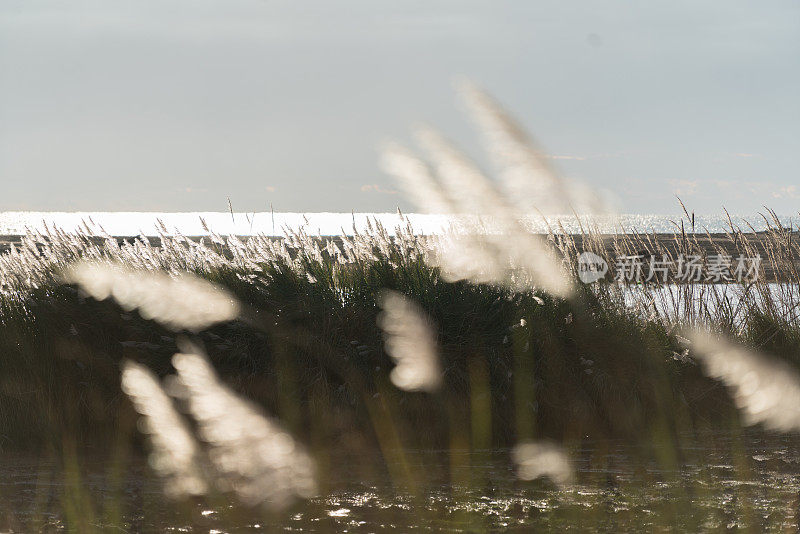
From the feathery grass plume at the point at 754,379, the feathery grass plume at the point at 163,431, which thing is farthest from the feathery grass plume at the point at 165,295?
the feathery grass plume at the point at 754,379

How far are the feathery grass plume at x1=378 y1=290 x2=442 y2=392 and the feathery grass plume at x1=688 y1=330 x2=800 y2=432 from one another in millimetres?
A: 1903

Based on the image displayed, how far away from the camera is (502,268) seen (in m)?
4.80

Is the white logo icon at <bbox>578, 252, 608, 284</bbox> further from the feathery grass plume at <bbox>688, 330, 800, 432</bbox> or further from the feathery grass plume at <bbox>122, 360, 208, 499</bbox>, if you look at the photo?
the feathery grass plume at <bbox>122, 360, 208, 499</bbox>

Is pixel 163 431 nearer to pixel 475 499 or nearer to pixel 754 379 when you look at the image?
pixel 475 499

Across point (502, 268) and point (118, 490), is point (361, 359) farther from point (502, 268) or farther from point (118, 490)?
point (118, 490)

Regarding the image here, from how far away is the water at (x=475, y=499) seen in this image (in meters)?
2.95

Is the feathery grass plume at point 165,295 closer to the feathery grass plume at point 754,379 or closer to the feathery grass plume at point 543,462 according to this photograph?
the feathery grass plume at point 543,462

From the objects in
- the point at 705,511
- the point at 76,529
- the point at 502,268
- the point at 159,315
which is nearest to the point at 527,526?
the point at 705,511

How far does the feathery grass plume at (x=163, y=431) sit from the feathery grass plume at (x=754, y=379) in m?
3.24

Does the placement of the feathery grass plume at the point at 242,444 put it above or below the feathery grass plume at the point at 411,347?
below

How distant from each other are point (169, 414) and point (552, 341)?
2.24m

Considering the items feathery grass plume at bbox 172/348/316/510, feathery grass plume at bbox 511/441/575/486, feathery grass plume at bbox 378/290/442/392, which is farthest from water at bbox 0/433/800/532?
feathery grass plume at bbox 378/290/442/392

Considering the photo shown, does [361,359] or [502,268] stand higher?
[502,268]

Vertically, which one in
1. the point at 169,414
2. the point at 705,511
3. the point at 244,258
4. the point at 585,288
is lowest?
the point at 705,511
